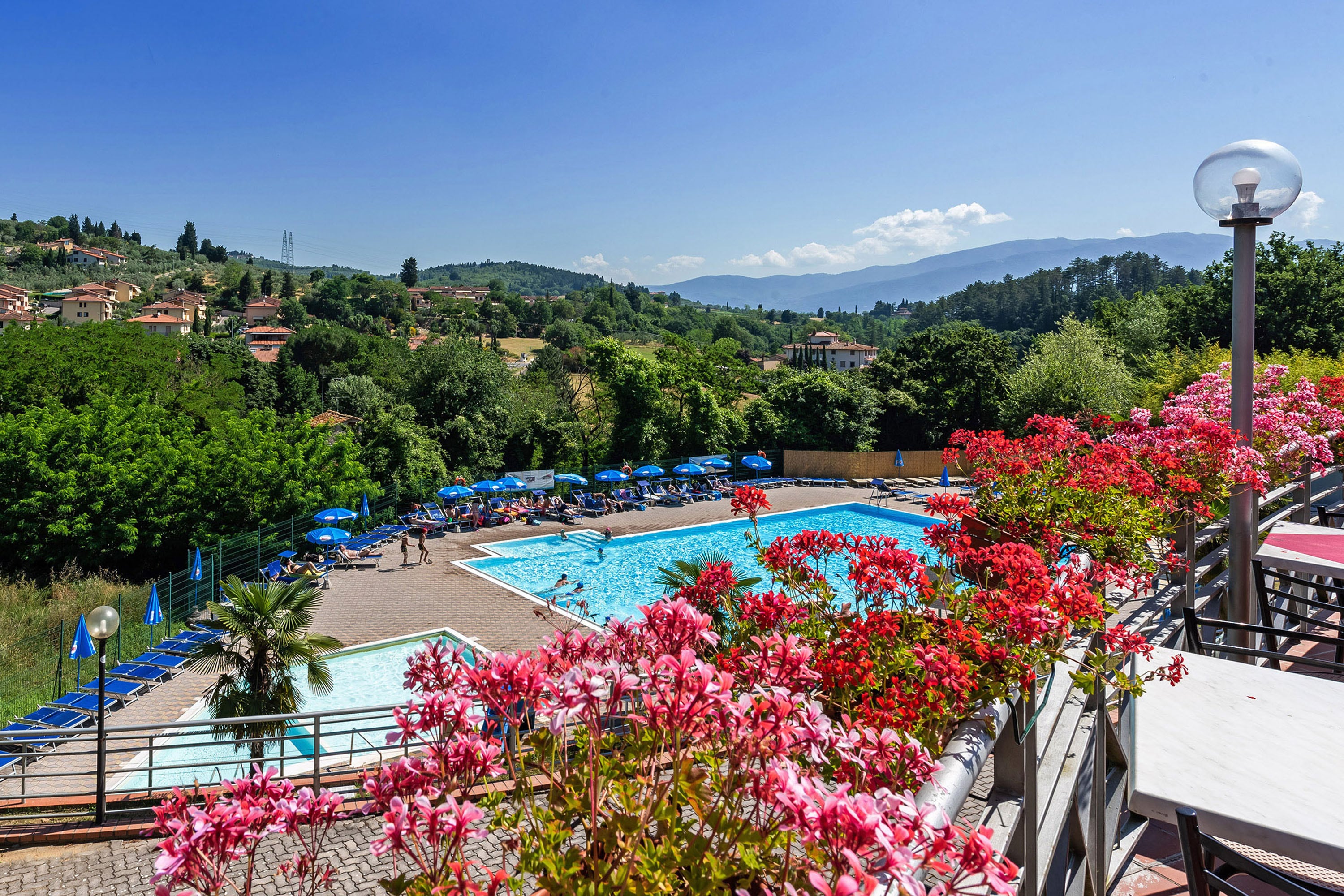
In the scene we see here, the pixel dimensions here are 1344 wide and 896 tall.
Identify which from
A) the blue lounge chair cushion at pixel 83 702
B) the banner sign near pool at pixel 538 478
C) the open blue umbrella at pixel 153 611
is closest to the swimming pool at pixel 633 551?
the banner sign near pool at pixel 538 478

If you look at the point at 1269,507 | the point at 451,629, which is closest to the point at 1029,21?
the point at 1269,507

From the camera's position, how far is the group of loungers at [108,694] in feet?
28.9

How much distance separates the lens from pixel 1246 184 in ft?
14.4

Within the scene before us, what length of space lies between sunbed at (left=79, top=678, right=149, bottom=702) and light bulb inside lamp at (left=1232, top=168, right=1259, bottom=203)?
13100 mm

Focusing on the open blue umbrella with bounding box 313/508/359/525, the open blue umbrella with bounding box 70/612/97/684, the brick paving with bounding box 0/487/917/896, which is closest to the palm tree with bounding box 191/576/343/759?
the brick paving with bounding box 0/487/917/896

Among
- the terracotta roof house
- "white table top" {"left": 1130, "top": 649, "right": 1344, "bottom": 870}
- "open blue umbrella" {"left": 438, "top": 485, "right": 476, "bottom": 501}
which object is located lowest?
"open blue umbrella" {"left": 438, "top": 485, "right": 476, "bottom": 501}

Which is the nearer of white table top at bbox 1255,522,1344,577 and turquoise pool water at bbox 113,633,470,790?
white table top at bbox 1255,522,1344,577

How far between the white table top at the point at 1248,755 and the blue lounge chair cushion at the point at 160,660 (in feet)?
41.1

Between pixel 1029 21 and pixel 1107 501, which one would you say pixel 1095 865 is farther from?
pixel 1029 21

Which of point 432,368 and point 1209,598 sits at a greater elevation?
point 432,368

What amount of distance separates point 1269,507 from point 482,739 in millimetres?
7986

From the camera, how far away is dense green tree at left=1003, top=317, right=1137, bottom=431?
85.3ft

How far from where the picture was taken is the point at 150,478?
18.8m

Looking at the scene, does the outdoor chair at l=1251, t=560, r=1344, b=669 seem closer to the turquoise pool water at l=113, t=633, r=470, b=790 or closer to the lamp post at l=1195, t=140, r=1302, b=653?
the lamp post at l=1195, t=140, r=1302, b=653
